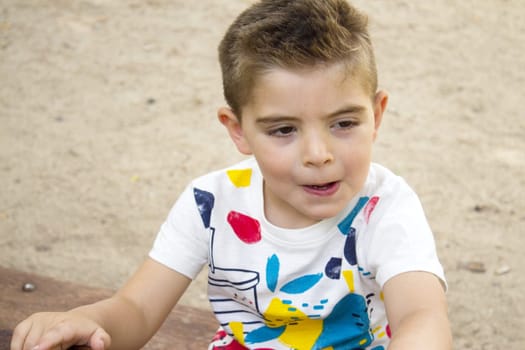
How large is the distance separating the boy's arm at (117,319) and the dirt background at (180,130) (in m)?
1.32

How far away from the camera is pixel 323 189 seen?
164 cm

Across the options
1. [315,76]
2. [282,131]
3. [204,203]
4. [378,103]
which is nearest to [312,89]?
[315,76]

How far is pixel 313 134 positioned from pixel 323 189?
14 centimetres

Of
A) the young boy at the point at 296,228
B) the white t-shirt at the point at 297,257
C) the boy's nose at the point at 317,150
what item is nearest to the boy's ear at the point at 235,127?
the young boy at the point at 296,228

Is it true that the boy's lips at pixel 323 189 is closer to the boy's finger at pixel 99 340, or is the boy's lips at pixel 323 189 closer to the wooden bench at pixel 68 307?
the boy's finger at pixel 99 340

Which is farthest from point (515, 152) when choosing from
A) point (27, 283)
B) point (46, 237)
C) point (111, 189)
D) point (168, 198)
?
point (27, 283)

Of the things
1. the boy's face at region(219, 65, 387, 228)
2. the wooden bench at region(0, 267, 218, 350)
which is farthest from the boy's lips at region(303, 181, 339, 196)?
the wooden bench at region(0, 267, 218, 350)

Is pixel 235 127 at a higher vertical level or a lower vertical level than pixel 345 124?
lower

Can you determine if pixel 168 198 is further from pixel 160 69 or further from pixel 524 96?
pixel 524 96

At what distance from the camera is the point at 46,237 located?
3.59 m

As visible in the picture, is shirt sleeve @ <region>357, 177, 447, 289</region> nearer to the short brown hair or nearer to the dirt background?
the short brown hair

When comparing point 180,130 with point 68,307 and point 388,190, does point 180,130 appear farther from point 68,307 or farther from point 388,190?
point 388,190

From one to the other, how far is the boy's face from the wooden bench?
664 mm

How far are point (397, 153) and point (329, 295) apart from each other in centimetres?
239
